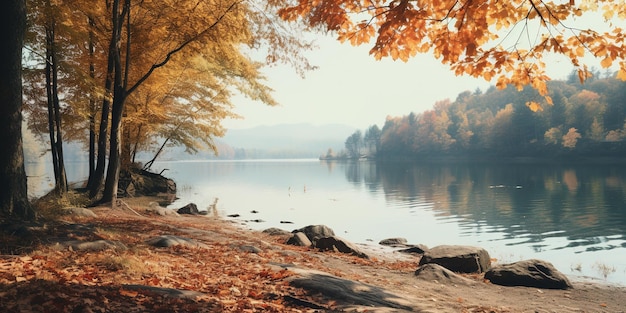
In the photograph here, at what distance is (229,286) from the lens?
5508mm

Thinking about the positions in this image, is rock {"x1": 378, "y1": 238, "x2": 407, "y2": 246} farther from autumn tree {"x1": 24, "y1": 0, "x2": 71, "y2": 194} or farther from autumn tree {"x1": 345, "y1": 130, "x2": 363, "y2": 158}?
autumn tree {"x1": 345, "y1": 130, "x2": 363, "y2": 158}

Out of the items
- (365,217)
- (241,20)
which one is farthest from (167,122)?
(241,20)

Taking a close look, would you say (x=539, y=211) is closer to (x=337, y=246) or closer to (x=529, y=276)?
(x=529, y=276)

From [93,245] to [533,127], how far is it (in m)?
103

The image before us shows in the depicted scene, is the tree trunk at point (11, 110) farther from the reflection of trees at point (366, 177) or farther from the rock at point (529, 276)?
the reflection of trees at point (366, 177)

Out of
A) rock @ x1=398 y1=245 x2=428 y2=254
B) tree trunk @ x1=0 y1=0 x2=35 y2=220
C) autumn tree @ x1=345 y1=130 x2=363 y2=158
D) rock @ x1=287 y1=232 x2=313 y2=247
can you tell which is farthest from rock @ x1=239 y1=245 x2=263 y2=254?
autumn tree @ x1=345 y1=130 x2=363 y2=158

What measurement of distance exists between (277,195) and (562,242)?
26.2 metres

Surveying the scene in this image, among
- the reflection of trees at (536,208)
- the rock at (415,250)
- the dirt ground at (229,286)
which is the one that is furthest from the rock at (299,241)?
the reflection of trees at (536,208)

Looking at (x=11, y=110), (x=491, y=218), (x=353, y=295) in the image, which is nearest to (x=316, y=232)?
(x=353, y=295)

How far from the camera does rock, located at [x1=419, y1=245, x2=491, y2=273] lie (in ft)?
35.4

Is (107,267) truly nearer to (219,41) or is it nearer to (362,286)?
(362,286)

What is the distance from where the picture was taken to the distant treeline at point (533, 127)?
8012 centimetres

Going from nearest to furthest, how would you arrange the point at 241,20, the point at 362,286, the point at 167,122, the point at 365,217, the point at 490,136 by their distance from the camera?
the point at 362,286
the point at 241,20
the point at 365,217
the point at 167,122
the point at 490,136

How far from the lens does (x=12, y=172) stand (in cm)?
751
